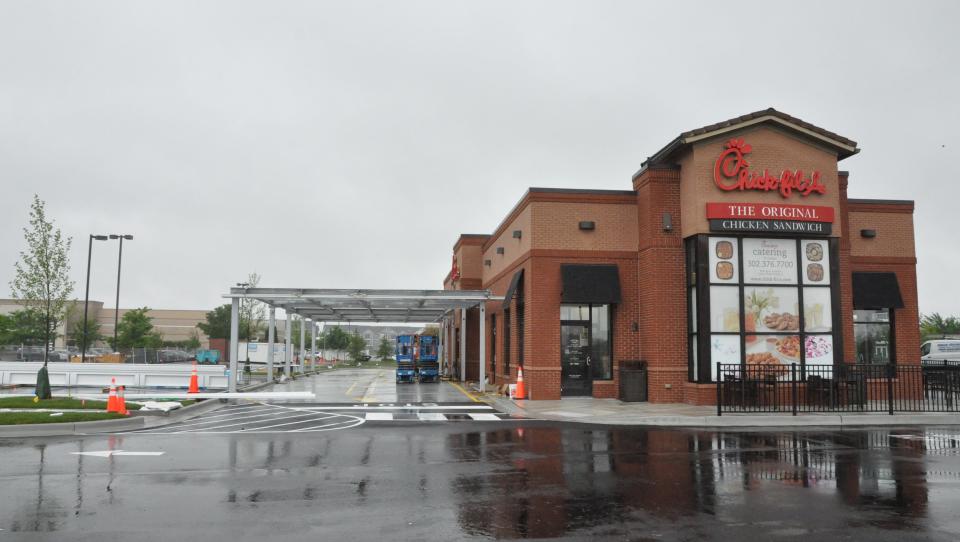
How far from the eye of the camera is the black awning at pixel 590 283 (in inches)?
864

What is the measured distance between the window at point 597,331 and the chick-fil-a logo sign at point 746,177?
5509 millimetres

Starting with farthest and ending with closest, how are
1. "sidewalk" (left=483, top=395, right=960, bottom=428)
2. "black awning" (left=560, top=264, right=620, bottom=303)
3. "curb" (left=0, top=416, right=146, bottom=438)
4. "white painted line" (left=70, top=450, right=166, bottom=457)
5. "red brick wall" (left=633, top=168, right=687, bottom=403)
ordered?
"black awning" (left=560, top=264, right=620, bottom=303), "red brick wall" (left=633, top=168, right=687, bottom=403), "sidewalk" (left=483, top=395, right=960, bottom=428), "curb" (left=0, top=416, right=146, bottom=438), "white painted line" (left=70, top=450, right=166, bottom=457)

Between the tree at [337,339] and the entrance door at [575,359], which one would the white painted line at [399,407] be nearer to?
the entrance door at [575,359]

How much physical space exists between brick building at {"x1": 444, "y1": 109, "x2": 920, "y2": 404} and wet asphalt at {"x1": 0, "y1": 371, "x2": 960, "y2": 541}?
19.6 ft

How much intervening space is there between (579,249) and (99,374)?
740 inches

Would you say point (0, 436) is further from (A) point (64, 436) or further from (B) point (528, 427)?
(B) point (528, 427)

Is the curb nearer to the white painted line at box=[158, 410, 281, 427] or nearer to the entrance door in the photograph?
the white painted line at box=[158, 410, 281, 427]

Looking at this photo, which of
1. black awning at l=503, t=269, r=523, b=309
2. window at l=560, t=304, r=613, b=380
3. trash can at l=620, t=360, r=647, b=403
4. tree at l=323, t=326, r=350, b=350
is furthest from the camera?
tree at l=323, t=326, r=350, b=350

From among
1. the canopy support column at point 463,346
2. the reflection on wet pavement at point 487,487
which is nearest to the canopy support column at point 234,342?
the reflection on wet pavement at point 487,487

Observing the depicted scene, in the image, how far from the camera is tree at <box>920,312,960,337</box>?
58.7 m

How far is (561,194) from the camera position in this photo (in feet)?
75.2

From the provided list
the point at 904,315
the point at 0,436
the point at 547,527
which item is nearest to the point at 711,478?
the point at 547,527

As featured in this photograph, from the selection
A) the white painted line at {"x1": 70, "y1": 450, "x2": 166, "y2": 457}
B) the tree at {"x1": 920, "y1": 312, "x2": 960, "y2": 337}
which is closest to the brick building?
the white painted line at {"x1": 70, "y1": 450, "x2": 166, "y2": 457}

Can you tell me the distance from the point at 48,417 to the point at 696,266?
16856 mm
